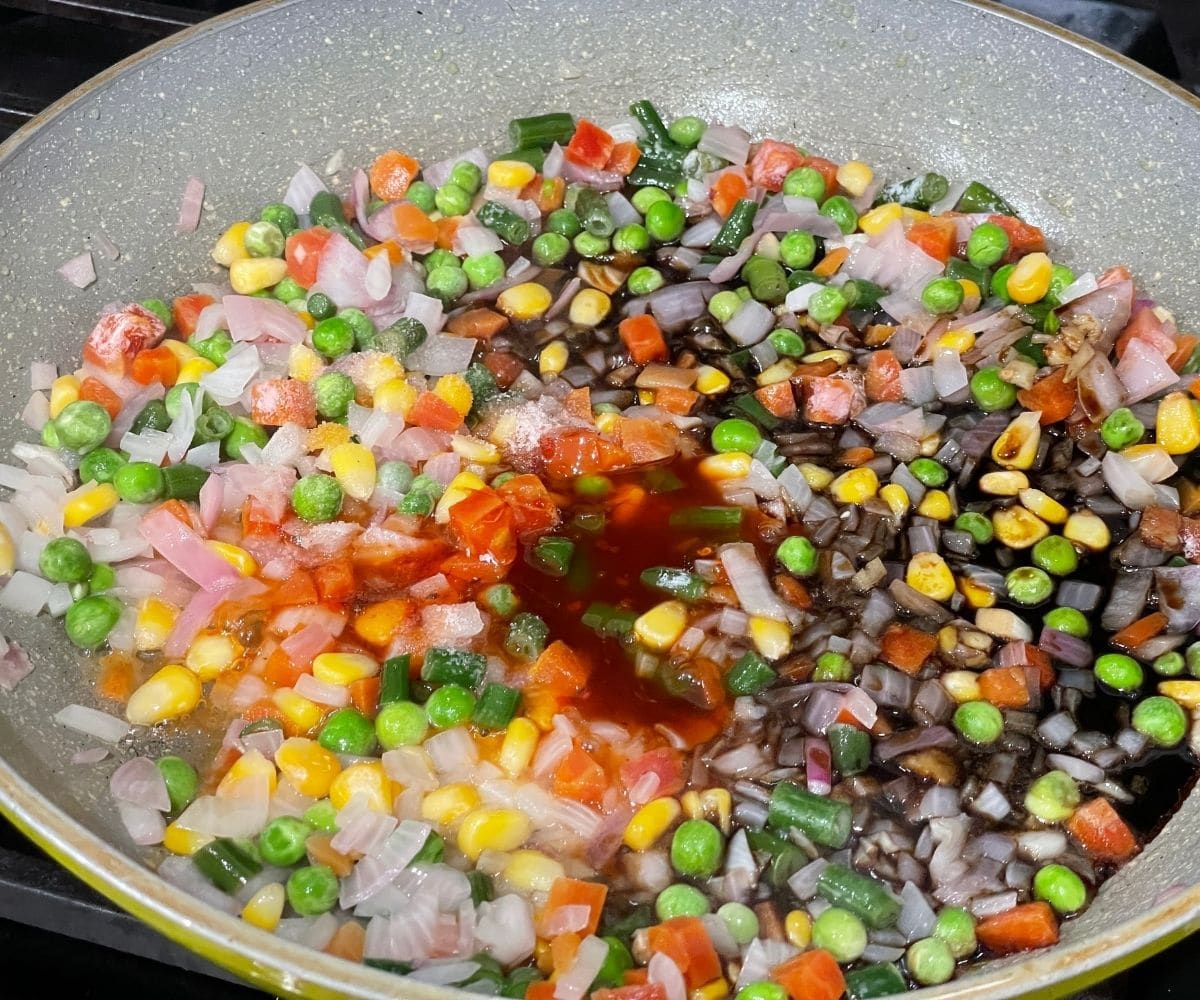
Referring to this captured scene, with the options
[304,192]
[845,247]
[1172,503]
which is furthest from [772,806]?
[304,192]

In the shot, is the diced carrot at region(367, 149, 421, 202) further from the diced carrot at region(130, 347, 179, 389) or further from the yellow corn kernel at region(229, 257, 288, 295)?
the diced carrot at region(130, 347, 179, 389)

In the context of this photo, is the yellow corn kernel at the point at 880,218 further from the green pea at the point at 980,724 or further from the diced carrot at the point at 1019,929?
the diced carrot at the point at 1019,929

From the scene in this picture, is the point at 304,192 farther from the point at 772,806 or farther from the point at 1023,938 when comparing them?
the point at 1023,938

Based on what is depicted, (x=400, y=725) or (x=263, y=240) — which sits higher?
(x=263, y=240)

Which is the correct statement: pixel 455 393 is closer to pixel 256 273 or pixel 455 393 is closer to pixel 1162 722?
pixel 256 273

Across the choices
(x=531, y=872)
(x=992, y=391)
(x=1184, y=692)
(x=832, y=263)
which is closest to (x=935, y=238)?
(x=832, y=263)

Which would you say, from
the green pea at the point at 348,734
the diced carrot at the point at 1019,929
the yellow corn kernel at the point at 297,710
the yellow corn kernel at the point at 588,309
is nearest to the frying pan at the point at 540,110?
the yellow corn kernel at the point at 297,710
